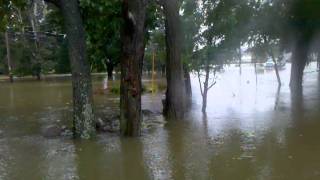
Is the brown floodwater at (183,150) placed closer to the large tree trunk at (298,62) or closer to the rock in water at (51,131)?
the rock in water at (51,131)

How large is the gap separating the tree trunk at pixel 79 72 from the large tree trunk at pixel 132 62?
0.86 m

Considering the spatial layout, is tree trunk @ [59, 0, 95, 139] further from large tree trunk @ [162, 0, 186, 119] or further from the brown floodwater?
large tree trunk @ [162, 0, 186, 119]

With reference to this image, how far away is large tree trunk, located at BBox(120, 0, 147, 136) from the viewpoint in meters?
12.2

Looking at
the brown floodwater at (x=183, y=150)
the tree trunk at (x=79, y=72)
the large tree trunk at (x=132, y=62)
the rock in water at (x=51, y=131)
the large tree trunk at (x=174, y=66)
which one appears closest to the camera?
Result: the brown floodwater at (x=183, y=150)

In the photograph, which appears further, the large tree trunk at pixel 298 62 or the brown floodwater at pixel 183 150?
the large tree trunk at pixel 298 62

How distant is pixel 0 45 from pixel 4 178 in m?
52.5

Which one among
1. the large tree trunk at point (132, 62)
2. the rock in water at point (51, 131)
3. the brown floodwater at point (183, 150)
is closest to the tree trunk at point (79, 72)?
the brown floodwater at point (183, 150)

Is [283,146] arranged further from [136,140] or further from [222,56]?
[222,56]

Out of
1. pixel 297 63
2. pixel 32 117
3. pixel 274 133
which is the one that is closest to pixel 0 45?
pixel 297 63

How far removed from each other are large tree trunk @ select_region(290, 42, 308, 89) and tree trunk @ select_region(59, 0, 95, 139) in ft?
57.8

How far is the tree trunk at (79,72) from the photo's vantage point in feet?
41.0

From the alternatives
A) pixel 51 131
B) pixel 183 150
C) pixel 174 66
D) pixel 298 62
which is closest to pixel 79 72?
pixel 51 131

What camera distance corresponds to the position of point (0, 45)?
58812 mm

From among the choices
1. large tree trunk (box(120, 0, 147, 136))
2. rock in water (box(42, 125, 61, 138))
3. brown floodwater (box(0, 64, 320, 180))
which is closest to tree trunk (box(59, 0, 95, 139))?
brown floodwater (box(0, 64, 320, 180))
